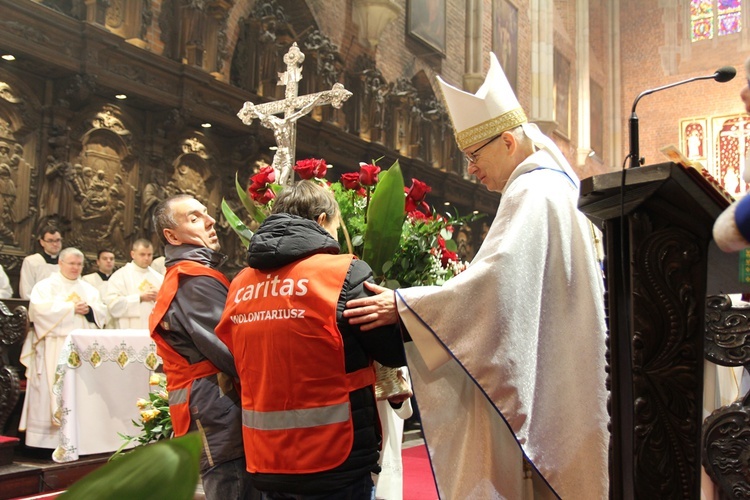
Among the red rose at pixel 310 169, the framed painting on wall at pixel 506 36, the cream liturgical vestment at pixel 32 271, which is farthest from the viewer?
the framed painting on wall at pixel 506 36

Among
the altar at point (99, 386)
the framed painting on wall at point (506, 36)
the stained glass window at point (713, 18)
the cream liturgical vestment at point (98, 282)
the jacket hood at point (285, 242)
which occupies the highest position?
the stained glass window at point (713, 18)

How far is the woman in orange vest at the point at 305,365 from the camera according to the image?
6.68 feet

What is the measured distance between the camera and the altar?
532 centimetres

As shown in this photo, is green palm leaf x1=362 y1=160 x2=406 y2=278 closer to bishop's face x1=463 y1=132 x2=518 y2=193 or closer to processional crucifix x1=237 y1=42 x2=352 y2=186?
bishop's face x1=463 y1=132 x2=518 y2=193

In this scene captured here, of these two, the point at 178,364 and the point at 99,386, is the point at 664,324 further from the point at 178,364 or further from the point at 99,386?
the point at 99,386

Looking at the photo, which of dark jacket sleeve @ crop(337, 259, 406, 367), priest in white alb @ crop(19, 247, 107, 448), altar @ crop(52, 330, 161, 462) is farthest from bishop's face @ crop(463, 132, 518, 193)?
priest in white alb @ crop(19, 247, 107, 448)

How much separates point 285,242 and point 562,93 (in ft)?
65.0

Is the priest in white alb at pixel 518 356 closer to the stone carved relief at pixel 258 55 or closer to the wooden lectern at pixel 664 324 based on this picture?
the wooden lectern at pixel 664 324

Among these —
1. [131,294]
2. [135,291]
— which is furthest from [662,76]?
[131,294]

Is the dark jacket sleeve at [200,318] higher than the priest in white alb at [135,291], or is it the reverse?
the priest in white alb at [135,291]

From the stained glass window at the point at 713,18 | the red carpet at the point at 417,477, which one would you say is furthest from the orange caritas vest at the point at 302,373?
the stained glass window at the point at 713,18

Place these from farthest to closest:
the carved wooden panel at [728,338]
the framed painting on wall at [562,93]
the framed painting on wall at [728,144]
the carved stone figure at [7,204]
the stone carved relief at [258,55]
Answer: the framed painting on wall at [728,144], the framed painting on wall at [562,93], the stone carved relief at [258,55], the carved stone figure at [7,204], the carved wooden panel at [728,338]

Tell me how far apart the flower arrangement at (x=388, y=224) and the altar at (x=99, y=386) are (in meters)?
2.71

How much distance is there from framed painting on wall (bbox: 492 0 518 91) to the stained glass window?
789 centimetres
